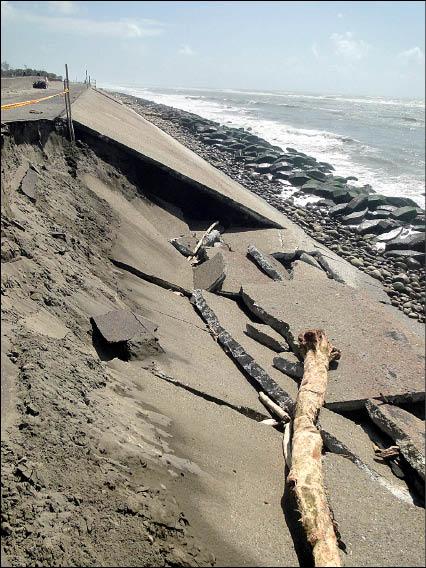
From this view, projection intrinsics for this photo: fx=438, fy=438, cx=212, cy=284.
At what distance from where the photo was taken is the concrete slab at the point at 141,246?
7430 millimetres

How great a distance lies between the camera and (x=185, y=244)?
923cm

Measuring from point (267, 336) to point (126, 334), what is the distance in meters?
2.30

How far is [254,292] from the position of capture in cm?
721

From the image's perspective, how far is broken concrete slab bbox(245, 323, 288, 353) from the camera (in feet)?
20.3

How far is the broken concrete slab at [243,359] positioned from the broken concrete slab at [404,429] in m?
0.96

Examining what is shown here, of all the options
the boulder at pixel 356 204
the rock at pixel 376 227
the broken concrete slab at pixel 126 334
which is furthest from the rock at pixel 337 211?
the broken concrete slab at pixel 126 334

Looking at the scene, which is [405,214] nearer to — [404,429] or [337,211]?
[337,211]

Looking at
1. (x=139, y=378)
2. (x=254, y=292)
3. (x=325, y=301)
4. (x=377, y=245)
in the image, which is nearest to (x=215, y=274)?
(x=254, y=292)

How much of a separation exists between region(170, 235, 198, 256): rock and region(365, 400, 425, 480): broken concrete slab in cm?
504

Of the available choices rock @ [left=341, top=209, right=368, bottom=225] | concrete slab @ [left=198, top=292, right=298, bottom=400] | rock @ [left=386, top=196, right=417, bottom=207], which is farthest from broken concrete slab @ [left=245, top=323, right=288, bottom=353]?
rock @ [left=386, top=196, right=417, bottom=207]

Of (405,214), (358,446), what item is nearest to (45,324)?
(358,446)

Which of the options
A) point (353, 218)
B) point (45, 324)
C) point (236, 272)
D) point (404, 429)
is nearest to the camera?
point (45, 324)

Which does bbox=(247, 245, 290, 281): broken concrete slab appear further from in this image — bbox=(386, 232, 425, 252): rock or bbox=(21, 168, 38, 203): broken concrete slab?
bbox=(386, 232, 425, 252): rock

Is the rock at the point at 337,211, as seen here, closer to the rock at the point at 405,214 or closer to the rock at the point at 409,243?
the rock at the point at 405,214
